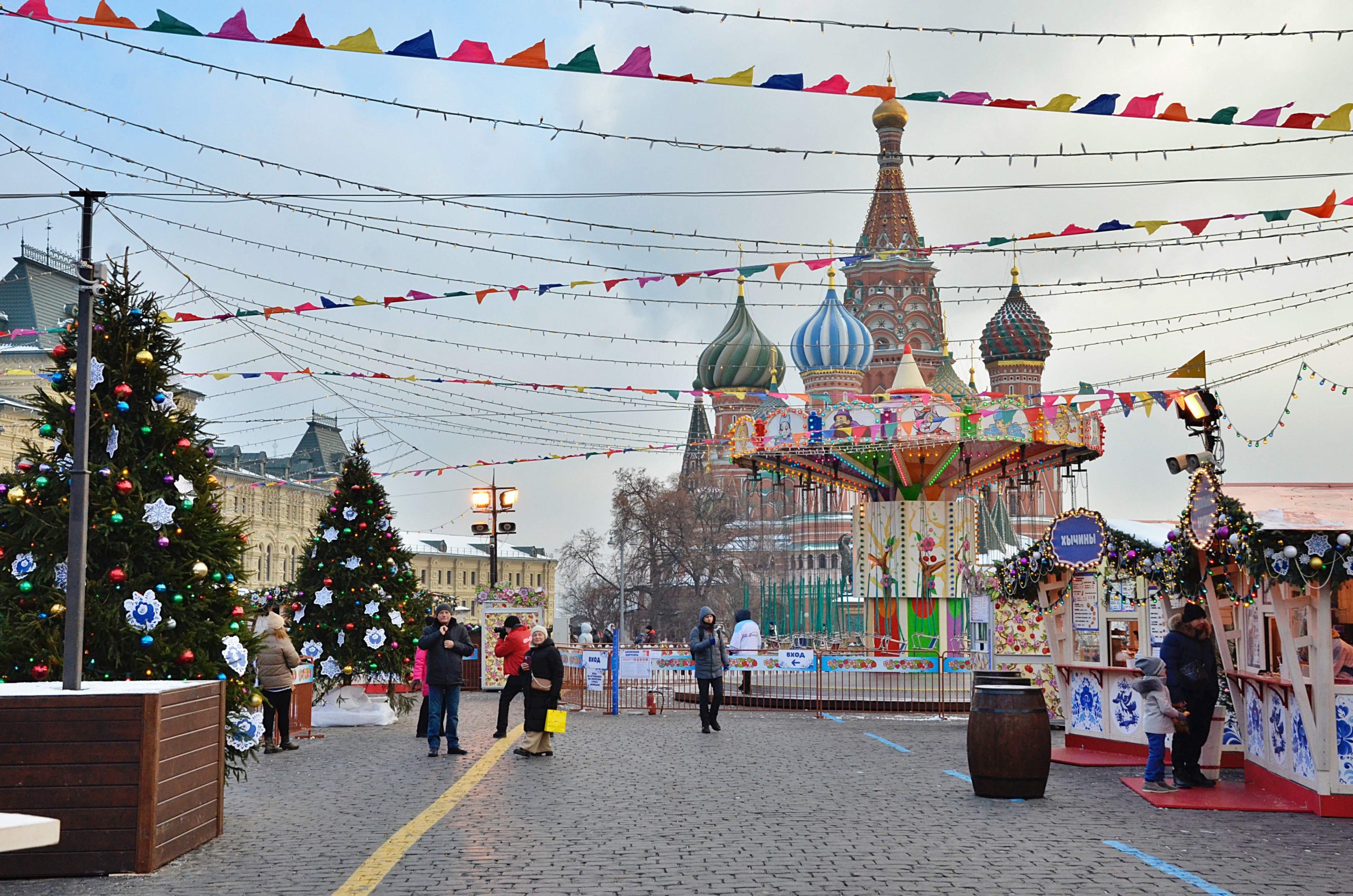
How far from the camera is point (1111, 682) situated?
47.2 feet

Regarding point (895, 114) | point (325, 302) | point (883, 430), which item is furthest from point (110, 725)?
point (895, 114)

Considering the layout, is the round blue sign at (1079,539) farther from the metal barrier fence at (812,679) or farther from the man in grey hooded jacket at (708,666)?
the metal barrier fence at (812,679)

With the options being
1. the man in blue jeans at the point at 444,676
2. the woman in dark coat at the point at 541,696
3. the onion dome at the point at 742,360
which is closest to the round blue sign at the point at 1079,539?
the woman in dark coat at the point at 541,696

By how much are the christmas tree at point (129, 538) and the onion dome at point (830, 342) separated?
56863 millimetres

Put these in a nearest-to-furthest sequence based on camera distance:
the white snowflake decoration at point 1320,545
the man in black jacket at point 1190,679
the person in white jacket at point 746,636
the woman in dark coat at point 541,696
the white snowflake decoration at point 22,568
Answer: the white snowflake decoration at point 22,568 → the white snowflake decoration at point 1320,545 → the man in black jacket at point 1190,679 → the woman in dark coat at point 541,696 → the person in white jacket at point 746,636

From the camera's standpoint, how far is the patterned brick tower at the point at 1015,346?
90250 millimetres

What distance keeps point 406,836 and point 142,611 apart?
2.67 m

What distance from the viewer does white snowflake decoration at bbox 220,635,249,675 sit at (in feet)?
33.4

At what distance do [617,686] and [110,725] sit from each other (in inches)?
540

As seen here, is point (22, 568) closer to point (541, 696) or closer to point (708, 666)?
point (541, 696)

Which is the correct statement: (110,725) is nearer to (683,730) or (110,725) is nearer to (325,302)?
(325,302)

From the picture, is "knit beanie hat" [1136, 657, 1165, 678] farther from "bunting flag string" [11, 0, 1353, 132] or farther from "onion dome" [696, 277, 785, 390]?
"onion dome" [696, 277, 785, 390]

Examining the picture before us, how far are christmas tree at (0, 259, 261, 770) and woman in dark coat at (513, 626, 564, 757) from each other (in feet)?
12.7

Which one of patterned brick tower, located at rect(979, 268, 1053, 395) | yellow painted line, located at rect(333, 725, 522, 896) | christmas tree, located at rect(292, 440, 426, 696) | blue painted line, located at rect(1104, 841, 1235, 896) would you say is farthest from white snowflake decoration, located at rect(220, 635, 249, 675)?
patterned brick tower, located at rect(979, 268, 1053, 395)
